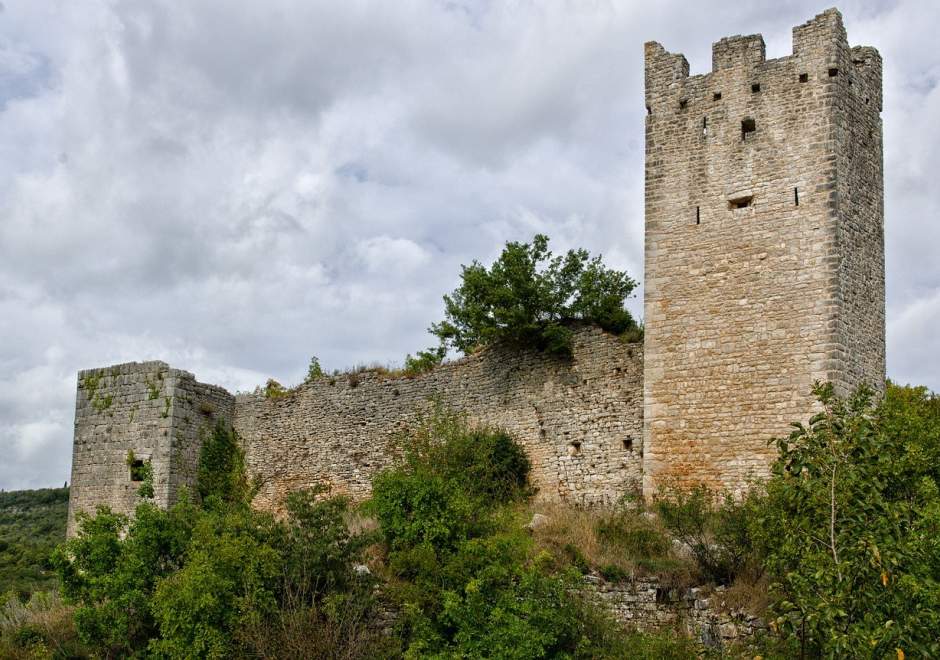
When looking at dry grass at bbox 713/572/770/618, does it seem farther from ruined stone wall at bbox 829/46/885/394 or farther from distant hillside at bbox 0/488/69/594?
Answer: distant hillside at bbox 0/488/69/594

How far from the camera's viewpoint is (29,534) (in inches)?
1291

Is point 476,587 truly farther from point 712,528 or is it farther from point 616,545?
point 712,528

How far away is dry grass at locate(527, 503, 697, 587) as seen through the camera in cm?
1409

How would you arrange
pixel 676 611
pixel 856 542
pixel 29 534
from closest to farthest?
pixel 856 542 < pixel 676 611 < pixel 29 534

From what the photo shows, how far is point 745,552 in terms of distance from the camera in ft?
45.0

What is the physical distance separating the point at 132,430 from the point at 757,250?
41.3 ft

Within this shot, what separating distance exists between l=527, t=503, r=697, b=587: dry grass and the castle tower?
3.74ft

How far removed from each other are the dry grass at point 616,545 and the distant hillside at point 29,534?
382 inches

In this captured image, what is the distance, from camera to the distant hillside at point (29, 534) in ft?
75.5

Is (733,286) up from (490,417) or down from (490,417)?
up

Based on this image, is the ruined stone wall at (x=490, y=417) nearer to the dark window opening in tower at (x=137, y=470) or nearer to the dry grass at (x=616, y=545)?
the dry grass at (x=616, y=545)

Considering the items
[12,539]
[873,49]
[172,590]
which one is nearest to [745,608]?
[172,590]

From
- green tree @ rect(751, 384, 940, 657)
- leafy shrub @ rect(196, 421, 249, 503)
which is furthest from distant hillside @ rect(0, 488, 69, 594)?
green tree @ rect(751, 384, 940, 657)

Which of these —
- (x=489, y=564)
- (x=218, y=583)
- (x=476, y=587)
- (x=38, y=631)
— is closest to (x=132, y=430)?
(x=38, y=631)
